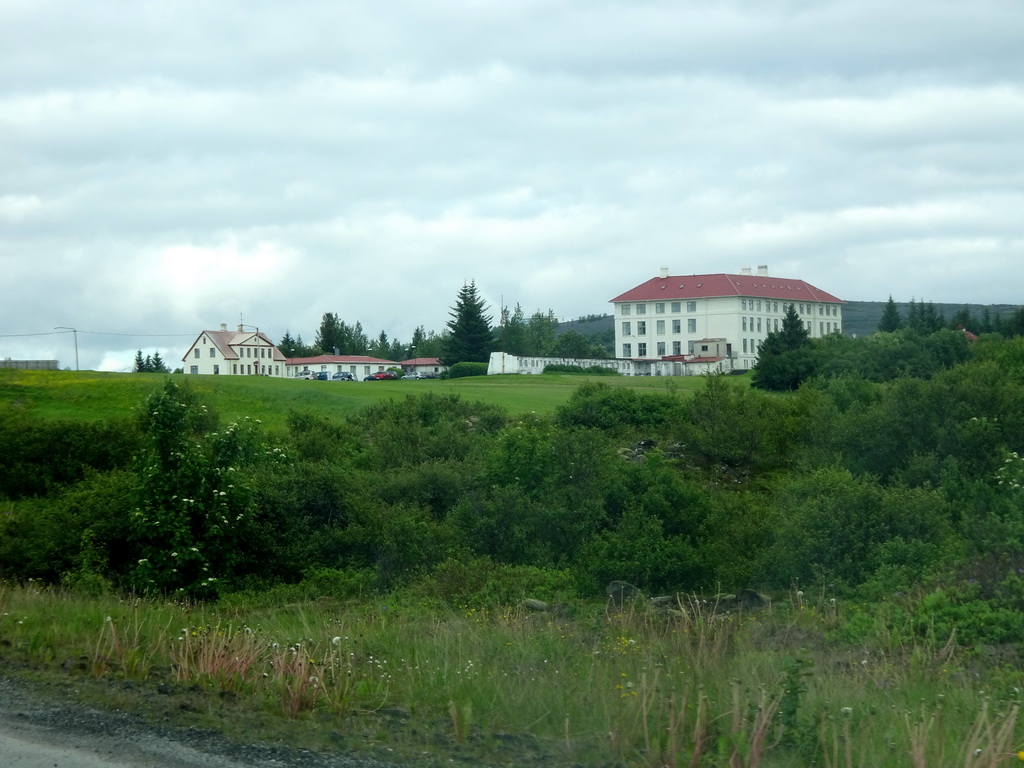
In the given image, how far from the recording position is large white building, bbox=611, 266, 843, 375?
10344 centimetres

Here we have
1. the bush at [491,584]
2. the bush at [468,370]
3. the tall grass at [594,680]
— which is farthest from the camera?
the bush at [468,370]

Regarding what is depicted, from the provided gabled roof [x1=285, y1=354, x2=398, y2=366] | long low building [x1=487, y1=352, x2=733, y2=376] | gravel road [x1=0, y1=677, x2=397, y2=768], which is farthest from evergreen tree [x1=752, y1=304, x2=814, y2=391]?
gabled roof [x1=285, y1=354, x2=398, y2=366]

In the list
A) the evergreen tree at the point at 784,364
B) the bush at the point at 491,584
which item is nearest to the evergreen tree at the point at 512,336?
the evergreen tree at the point at 784,364

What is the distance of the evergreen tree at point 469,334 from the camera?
97.9 meters

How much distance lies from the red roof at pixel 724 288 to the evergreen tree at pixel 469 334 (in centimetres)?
2203

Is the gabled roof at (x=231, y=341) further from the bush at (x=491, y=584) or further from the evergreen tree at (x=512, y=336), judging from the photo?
the bush at (x=491, y=584)

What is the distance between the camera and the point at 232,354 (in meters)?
109

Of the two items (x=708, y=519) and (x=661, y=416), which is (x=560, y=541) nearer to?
(x=708, y=519)

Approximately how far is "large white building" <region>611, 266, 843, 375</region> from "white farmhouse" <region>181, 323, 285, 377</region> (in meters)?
37.3

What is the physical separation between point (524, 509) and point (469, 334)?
79.6 meters

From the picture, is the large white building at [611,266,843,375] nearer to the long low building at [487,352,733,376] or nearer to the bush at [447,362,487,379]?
the long low building at [487,352,733,376]

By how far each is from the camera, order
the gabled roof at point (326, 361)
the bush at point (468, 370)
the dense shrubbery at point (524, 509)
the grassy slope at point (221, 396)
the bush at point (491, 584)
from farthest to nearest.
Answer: the gabled roof at point (326, 361)
the bush at point (468, 370)
the grassy slope at point (221, 396)
the dense shrubbery at point (524, 509)
the bush at point (491, 584)

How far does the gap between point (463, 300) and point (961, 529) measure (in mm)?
85170

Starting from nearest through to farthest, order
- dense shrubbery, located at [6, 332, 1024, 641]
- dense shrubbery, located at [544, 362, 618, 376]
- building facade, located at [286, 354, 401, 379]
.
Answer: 1. dense shrubbery, located at [6, 332, 1024, 641]
2. dense shrubbery, located at [544, 362, 618, 376]
3. building facade, located at [286, 354, 401, 379]
